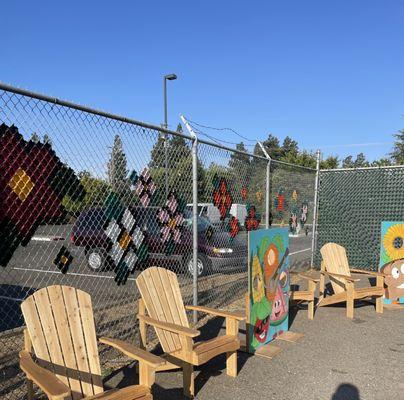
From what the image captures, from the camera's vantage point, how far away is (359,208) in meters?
9.29

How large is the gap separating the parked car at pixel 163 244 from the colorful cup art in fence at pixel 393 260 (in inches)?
90.8

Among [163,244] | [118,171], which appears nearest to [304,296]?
[163,244]

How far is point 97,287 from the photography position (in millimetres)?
6703

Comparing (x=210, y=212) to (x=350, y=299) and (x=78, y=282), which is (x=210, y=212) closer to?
(x=350, y=299)

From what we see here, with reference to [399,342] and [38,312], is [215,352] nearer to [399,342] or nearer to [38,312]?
[38,312]

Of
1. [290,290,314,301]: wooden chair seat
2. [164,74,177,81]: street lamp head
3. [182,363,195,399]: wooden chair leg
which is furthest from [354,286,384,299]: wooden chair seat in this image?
[164,74,177,81]: street lamp head

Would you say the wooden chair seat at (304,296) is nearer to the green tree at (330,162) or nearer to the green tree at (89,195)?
the green tree at (89,195)

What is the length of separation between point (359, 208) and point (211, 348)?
6931 millimetres

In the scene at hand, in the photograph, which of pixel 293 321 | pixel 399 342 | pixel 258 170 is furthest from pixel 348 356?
pixel 258 170

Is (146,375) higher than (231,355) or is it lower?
higher

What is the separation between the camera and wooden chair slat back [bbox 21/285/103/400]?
8.98 ft

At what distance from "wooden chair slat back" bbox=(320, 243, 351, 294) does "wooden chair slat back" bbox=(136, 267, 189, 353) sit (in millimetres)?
3201

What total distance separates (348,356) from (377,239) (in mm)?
5309

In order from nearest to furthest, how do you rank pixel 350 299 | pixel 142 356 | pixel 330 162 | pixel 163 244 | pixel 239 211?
pixel 142 356, pixel 163 244, pixel 350 299, pixel 239 211, pixel 330 162
